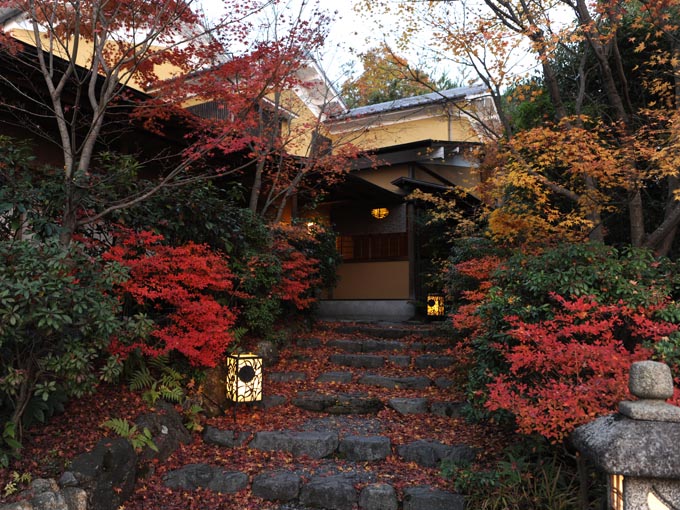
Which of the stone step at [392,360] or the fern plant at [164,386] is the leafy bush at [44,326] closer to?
the fern plant at [164,386]

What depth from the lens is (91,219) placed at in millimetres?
5523

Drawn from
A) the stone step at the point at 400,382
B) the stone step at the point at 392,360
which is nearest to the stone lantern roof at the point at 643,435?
the stone step at the point at 400,382

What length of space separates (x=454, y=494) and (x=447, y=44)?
6.80 meters

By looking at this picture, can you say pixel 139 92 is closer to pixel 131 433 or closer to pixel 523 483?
pixel 131 433

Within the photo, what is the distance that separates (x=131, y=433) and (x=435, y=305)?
9340 millimetres

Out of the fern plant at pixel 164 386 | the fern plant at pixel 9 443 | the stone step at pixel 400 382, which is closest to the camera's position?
the fern plant at pixel 9 443

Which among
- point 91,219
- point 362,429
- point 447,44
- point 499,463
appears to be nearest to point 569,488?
point 499,463

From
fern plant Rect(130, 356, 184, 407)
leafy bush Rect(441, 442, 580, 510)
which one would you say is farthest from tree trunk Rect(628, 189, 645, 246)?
fern plant Rect(130, 356, 184, 407)

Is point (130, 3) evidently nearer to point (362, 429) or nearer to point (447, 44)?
point (447, 44)

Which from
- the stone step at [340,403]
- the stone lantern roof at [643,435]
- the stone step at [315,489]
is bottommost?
the stone step at [315,489]

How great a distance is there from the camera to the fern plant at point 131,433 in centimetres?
520

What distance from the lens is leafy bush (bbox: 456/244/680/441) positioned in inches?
164

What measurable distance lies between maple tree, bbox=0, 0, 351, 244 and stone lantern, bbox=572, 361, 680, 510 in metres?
4.40

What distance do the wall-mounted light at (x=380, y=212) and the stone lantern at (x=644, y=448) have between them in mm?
11837
